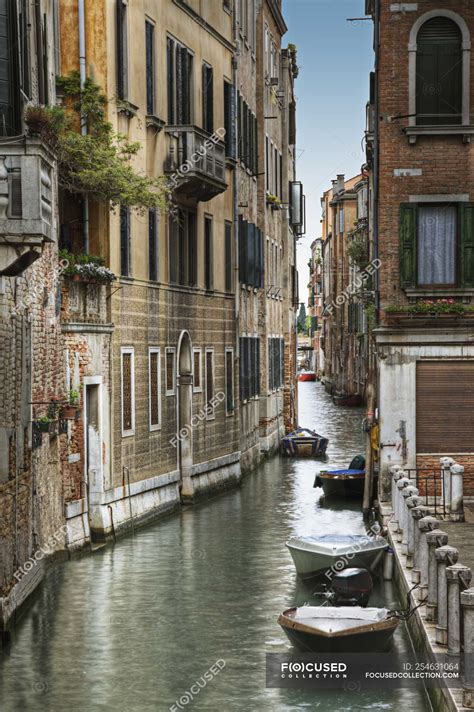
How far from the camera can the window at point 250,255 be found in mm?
34812

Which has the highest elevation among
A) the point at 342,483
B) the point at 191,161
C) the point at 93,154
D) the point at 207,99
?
the point at 207,99

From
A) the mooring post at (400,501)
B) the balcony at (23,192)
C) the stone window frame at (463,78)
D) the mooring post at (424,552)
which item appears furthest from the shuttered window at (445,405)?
the balcony at (23,192)

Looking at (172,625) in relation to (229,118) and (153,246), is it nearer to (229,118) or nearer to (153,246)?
(153,246)

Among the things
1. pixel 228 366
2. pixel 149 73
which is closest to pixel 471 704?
pixel 149 73

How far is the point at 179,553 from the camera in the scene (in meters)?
23.2

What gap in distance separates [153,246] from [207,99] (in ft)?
18.6

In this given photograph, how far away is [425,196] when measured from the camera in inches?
959

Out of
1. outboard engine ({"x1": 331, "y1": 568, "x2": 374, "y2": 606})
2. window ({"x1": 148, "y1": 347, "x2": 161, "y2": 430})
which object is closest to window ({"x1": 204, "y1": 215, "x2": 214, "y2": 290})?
window ({"x1": 148, "y1": 347, "x2": 161, "y2": 430})

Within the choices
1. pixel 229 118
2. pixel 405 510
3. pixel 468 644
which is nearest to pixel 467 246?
pixel 405 510

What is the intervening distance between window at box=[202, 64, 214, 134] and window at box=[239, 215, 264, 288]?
4114mm

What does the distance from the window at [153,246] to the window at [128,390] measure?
2.18 m

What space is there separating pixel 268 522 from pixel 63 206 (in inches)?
332

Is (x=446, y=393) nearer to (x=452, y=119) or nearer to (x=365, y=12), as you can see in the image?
(x=452, y=119)

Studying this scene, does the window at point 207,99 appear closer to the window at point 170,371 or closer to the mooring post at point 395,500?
the window at point 170,371
